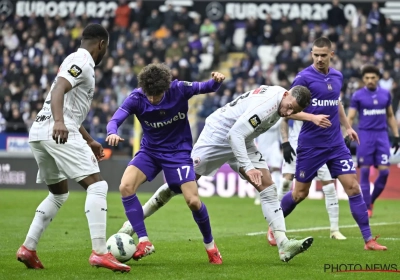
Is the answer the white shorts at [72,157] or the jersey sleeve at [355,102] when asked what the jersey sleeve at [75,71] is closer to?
the white shorts at [72,157]

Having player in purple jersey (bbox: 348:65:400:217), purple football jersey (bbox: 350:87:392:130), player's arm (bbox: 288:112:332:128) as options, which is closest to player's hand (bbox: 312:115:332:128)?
player's arm (bbox: 288:112:332:128)

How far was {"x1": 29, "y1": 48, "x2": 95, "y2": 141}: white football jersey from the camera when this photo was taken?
316 inches

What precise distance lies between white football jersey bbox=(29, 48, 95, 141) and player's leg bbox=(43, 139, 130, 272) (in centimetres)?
14

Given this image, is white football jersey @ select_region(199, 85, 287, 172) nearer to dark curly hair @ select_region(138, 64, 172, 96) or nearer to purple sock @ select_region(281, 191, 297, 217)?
dark curly hair @ select_region(138, 64, 172, 96)

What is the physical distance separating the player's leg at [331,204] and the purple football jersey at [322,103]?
196 centimetres

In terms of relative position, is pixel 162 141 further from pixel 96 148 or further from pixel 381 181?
pixel 381 181

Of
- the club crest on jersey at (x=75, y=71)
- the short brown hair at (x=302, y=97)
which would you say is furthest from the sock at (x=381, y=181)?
the club crest on jersey at (x=75, y=71)

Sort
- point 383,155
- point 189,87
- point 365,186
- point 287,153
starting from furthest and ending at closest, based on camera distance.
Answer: point 383,155 < point 365,186 < point 287,153 < point 189,87

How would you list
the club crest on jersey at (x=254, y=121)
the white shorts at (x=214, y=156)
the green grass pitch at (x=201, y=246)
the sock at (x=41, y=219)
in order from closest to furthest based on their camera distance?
the green grass pitch at (x=201, y=246) < the sock at (x=41, y=219) < the club crest on jersey at (x=254, y=121) < the white shorts at (x=214, y=156)

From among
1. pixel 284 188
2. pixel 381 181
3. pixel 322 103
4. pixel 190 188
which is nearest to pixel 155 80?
pixel 190 188

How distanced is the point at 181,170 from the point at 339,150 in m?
2.37

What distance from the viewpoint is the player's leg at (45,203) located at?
8.27 metres

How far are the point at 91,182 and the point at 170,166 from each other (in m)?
1.36

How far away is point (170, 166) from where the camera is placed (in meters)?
9.22
